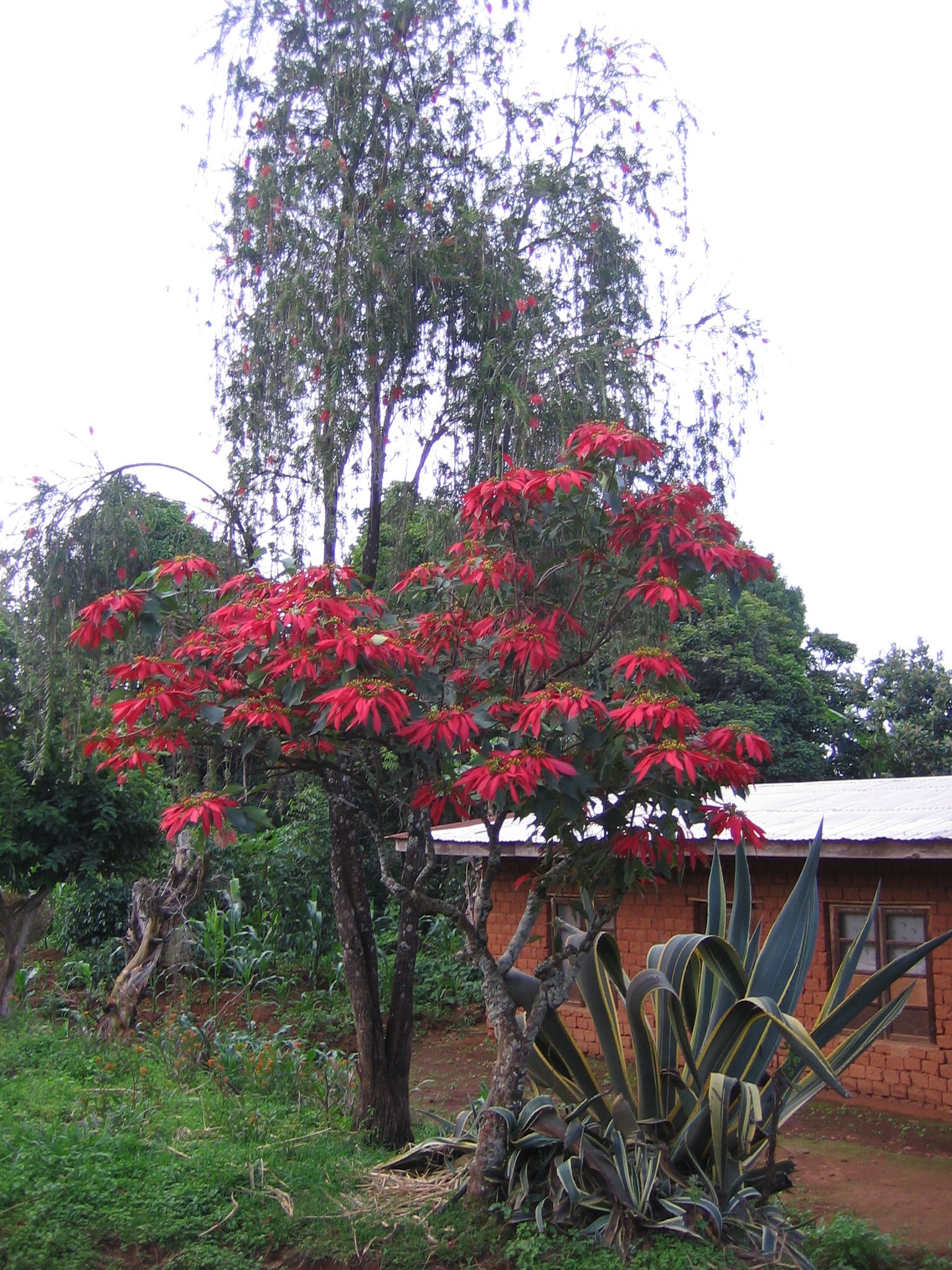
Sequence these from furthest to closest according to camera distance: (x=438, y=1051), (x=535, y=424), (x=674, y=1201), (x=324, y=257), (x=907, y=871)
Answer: (x=438, y=1051) → (x=907, y=871) → (x=324, y=257) → (x=535, y=424) → (x=674, y=1201)

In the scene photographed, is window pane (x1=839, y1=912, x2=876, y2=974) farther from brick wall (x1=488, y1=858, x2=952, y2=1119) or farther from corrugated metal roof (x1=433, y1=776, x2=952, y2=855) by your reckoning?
corrugated metal roof (x1=433, y1=776, x2=952, y2=855)

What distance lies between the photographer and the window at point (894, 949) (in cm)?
949

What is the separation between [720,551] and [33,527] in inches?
191

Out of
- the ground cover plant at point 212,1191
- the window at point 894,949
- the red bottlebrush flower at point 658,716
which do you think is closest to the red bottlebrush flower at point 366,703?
the red bottlebrush flower at point 658,716

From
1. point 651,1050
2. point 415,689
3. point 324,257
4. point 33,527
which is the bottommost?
point 651,1050

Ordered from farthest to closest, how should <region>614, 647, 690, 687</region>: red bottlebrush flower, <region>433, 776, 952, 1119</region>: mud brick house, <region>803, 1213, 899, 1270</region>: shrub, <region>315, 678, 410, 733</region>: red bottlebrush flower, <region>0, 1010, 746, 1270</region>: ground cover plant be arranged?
1. <region>433, 776, 952, 1119</region>: mud brick house
2. <region>803, 1213, 899, 1270</region>: shrub
3. <region>0, 1010, 746, 1270</region>: ground cover plant
4. <region>614, 647, 690, 687</region>: red bottlebrush flower
5. <region>315, 678, 410, 733</region>: red bottlebrush flower

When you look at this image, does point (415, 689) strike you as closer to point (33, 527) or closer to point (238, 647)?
point (238, 647)

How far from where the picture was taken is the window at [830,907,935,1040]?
9.49 m

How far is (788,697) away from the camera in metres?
22.4

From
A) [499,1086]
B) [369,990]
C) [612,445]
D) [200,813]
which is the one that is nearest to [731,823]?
[499,1086]

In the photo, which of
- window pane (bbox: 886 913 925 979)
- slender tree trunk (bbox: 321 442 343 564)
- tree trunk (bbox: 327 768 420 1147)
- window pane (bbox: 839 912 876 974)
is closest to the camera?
tree trunk (bbox: 327 768 420 1147)

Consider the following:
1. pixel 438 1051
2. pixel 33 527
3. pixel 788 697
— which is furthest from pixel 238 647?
pixel 788 697

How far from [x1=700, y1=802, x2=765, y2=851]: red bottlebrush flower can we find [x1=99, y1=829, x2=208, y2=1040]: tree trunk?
20.8ft

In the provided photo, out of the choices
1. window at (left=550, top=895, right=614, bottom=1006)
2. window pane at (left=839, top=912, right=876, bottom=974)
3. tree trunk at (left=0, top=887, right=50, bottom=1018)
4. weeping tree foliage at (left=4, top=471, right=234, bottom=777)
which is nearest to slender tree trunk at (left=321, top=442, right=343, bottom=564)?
weeping tree foliage at (left=4, top=471, right=234, bottom=777)
